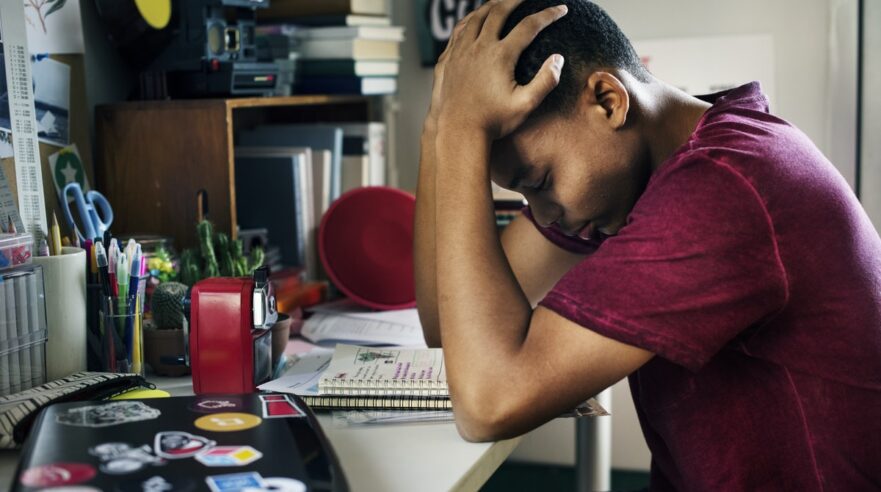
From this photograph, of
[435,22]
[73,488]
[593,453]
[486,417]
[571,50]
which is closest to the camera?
[73,488]

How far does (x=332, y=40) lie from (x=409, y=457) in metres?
1.31

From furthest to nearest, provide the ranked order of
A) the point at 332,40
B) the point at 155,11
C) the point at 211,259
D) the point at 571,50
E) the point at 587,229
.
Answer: the point at 332,40 < the point at 155,11 < the point at 211,259 < the point at 587,229 < the point at 571,50

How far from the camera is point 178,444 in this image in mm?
915

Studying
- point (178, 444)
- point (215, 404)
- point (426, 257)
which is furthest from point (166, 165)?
point (178, 444)

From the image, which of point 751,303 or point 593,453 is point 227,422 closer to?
point 751,303

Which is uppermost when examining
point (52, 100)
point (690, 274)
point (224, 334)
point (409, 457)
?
point (52, 100)

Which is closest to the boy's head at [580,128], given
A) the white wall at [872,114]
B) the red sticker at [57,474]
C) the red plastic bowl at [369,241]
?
the red sticker at [57,474]

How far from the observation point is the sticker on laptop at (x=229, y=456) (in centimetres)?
88

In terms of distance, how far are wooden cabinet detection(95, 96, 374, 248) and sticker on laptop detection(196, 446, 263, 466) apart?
88cm

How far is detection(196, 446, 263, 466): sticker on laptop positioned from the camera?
2.87 ft

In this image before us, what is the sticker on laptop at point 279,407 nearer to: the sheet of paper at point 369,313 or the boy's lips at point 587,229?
the boy's lips at point 587,229

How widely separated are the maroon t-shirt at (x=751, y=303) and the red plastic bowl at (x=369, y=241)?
87cm

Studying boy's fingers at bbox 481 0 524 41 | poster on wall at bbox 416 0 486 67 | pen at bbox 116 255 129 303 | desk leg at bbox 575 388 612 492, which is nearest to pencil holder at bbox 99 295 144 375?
pen at bbox 116 255 129 303

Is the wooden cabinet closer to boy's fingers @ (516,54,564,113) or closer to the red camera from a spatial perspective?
the red camera
